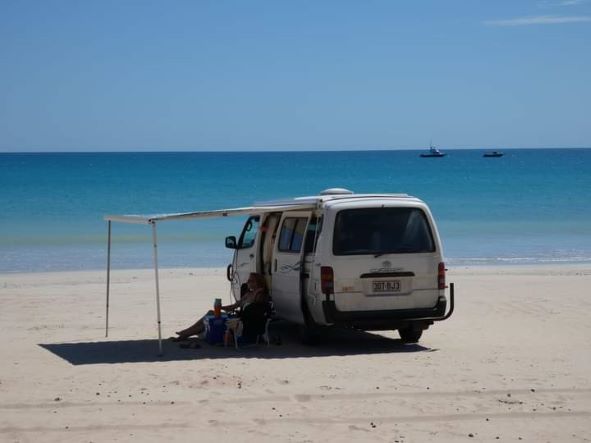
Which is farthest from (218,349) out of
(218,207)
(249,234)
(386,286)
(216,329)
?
(218,207)

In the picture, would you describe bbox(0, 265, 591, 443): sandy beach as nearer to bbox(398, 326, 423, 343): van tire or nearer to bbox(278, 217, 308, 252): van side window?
bbox(398, 326, 423, 343): van tire

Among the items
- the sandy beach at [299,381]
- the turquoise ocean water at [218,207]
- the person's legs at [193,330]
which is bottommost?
the sandy beach at [299,381]

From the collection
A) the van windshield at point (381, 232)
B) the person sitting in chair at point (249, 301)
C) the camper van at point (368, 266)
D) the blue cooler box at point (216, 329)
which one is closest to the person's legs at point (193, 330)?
the person sitting in chair at point (249, 301)

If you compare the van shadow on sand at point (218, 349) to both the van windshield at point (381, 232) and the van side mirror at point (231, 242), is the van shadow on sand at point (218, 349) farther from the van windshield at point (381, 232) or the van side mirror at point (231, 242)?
the van side mirror at point (231, 242)

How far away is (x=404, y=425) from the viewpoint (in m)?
7.82

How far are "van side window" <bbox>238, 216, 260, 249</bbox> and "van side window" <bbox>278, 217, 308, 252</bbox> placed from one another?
3.03 feet

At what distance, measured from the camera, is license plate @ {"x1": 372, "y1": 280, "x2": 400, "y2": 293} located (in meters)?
11.3

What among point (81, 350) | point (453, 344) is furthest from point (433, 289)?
point (81, 350)

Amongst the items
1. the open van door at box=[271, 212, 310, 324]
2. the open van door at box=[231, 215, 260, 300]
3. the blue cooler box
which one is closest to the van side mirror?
the open van door at box=[231, 215, 260, 300]

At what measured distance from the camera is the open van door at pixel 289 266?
11.8 metres

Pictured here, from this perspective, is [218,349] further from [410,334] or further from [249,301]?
[410,334]

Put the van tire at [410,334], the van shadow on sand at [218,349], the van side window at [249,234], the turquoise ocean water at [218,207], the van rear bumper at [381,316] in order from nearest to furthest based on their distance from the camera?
the van shadow on sand at [218,349]
the van rear bumper at [381,316]
the van tire at [410,334]
the van side window at [249,234]
the turquoise ocean water at [218,207]

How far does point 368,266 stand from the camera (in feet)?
36.8

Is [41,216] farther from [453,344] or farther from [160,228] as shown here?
[453,344]
